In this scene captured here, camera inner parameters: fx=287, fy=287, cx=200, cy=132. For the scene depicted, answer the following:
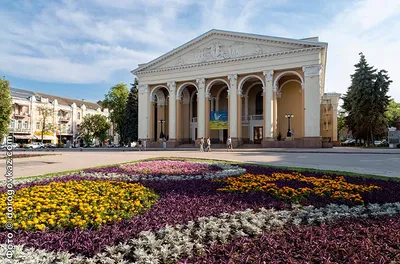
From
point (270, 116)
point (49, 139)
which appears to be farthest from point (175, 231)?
point (49, 139)

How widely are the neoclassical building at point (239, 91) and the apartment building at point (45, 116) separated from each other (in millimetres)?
23227

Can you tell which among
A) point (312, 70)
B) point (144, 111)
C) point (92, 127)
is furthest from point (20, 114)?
point (312, 70)

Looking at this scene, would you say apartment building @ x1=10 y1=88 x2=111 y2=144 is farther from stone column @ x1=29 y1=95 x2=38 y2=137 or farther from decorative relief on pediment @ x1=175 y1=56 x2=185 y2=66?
decorative relief on pediment @ x1=175 y1=56 x2=185 y2=66

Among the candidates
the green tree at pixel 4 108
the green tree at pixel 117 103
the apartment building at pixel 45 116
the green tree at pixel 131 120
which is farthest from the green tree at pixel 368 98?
the apartment building at pixel 45 116

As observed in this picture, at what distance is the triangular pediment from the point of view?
1377 inches

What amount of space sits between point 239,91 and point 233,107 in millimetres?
2208

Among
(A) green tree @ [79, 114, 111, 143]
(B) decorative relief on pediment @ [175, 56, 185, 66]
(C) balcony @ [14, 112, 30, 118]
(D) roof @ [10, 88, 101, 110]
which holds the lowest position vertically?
(A) green tree @ [79, 114, 111, 143]

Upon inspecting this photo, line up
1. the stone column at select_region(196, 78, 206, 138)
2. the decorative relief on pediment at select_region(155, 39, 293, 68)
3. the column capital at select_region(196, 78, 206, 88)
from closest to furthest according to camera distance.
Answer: the decorative relief on pediment at select_region(155, 39, 293, 68) → the stone column at select_region(196, 78, 206, 138) → the column capital at select_region(196, 78, 206, 88)

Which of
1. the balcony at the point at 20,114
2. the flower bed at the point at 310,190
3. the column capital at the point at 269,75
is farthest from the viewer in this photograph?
the balcony at the point at 20,114

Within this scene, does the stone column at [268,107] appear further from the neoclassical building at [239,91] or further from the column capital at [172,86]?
the column capital at [172,86]

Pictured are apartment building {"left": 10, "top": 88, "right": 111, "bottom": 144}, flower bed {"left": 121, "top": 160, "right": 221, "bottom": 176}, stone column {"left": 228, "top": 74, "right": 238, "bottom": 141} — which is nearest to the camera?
flower bed {"left": 121, "top": 160, "right": 221, "bottom": 176}

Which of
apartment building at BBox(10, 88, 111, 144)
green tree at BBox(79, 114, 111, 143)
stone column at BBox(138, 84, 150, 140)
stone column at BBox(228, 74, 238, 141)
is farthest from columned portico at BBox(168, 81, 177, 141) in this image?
green tree at BBox(79, 114, 111, 143)

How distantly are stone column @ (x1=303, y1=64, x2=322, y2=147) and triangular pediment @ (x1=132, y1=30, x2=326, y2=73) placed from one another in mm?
3010

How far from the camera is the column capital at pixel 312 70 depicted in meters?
32.7
